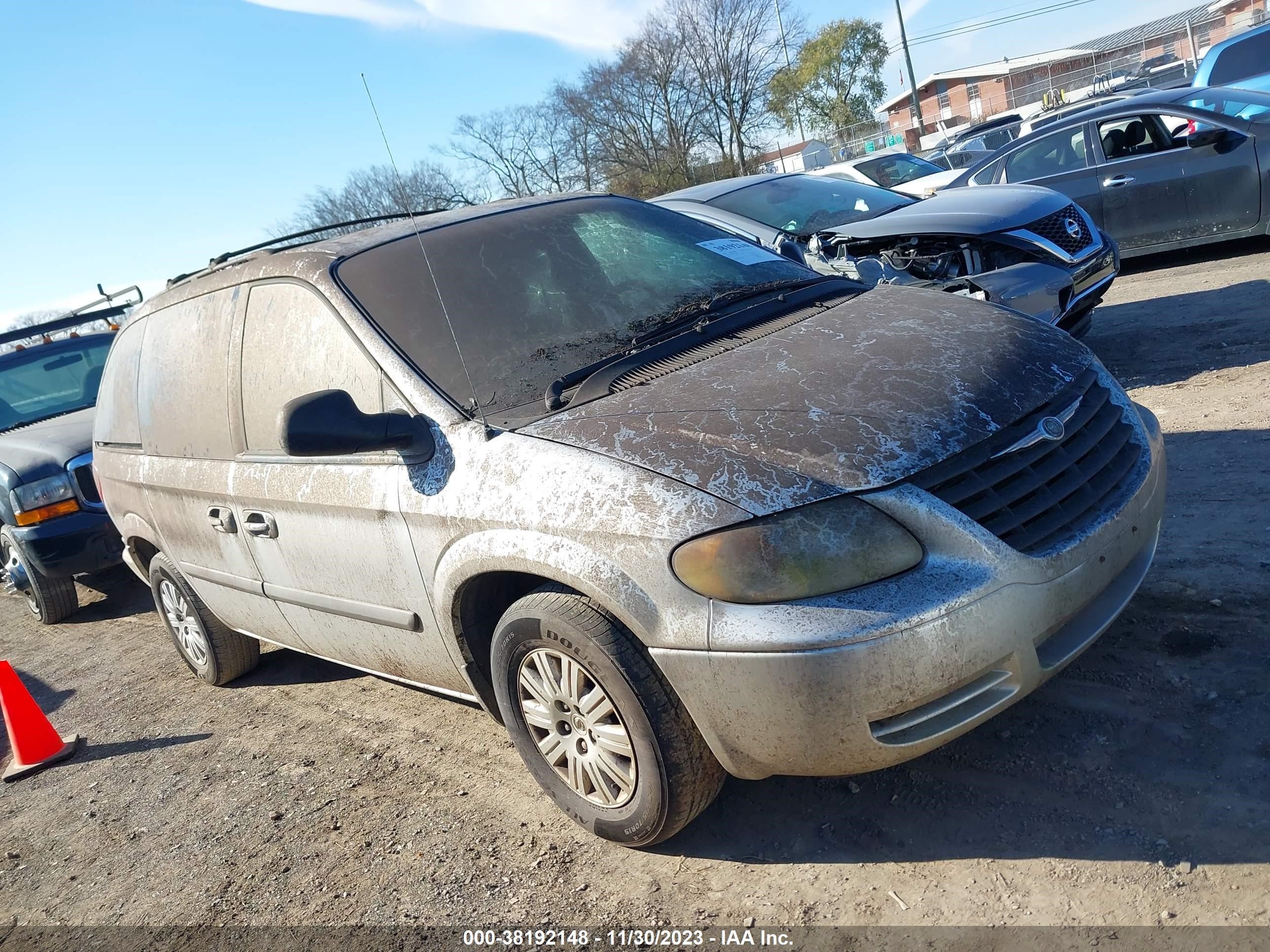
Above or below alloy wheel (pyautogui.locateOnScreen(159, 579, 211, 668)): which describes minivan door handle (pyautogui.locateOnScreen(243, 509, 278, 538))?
above

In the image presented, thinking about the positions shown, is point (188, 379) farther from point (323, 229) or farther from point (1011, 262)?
point (1011, 262)

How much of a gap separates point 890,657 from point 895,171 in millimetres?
10424

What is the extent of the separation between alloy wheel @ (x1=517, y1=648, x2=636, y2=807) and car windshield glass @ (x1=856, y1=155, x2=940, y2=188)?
31.9ft

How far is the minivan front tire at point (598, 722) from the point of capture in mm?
2455

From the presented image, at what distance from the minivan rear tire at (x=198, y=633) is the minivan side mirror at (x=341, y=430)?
7.57 ft

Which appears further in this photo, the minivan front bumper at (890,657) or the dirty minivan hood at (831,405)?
the dirty minivan hood at (831,405)

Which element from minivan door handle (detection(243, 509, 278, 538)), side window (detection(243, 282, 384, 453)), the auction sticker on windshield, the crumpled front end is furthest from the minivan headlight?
the crumpled front end

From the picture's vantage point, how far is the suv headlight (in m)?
6.57

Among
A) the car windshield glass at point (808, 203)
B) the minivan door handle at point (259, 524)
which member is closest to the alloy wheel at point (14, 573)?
the minivan door handle at point (259, 524)

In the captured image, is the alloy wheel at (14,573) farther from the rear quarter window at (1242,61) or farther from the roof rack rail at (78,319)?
the rear quarter window at (1242,61)

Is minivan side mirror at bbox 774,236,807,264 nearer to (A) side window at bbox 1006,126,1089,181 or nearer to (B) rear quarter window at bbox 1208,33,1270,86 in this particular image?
(A) side window at bbox 1006,126,1089,181

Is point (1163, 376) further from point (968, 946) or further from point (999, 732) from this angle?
point (968, 946)

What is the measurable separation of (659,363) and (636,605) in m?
0.92

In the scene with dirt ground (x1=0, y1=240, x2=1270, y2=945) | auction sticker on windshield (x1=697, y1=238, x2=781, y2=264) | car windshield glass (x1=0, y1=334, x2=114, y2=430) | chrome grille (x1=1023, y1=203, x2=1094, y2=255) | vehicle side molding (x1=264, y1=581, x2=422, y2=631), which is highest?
car windshield glass (x1=0, y1=334, x2=114, y2=430)
